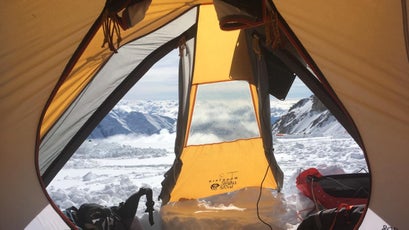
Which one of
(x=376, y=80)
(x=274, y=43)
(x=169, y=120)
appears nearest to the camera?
(x=376, y=80)

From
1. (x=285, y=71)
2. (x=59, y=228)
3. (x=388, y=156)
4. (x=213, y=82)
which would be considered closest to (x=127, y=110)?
(x=213, y=82)

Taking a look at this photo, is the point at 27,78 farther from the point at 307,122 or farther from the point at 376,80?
the point at 307,122

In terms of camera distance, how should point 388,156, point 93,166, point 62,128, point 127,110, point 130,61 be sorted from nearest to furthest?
point 388,156
point 62,128
point 130,61
point 93,166
point 127,110

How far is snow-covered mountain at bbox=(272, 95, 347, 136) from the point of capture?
5.41 meters

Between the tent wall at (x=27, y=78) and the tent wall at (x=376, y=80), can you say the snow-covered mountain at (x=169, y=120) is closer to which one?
the tent wall at (x=376, y=80)

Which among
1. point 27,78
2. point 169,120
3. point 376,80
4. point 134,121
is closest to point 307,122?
point 169,120

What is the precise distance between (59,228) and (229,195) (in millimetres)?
1705

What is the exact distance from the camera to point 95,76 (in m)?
2.69

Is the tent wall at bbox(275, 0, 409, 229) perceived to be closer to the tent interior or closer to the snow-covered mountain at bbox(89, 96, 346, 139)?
the tent interior

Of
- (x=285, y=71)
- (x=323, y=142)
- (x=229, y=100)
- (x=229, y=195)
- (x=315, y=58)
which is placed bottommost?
(x=323, y=142)

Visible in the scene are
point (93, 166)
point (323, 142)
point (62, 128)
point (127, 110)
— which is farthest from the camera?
point (127, 110)

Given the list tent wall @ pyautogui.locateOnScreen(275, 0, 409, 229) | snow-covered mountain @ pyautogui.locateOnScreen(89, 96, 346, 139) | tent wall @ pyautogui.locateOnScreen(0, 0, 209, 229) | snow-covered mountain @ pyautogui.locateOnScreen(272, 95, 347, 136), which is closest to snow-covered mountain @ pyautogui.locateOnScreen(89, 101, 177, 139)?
snow-covered mountain @ pyautogui.locateOnScreen(89, 96, 346, 139)

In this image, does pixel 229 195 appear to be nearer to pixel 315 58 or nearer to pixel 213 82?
pixel 213 82

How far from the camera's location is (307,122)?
5879 mm
